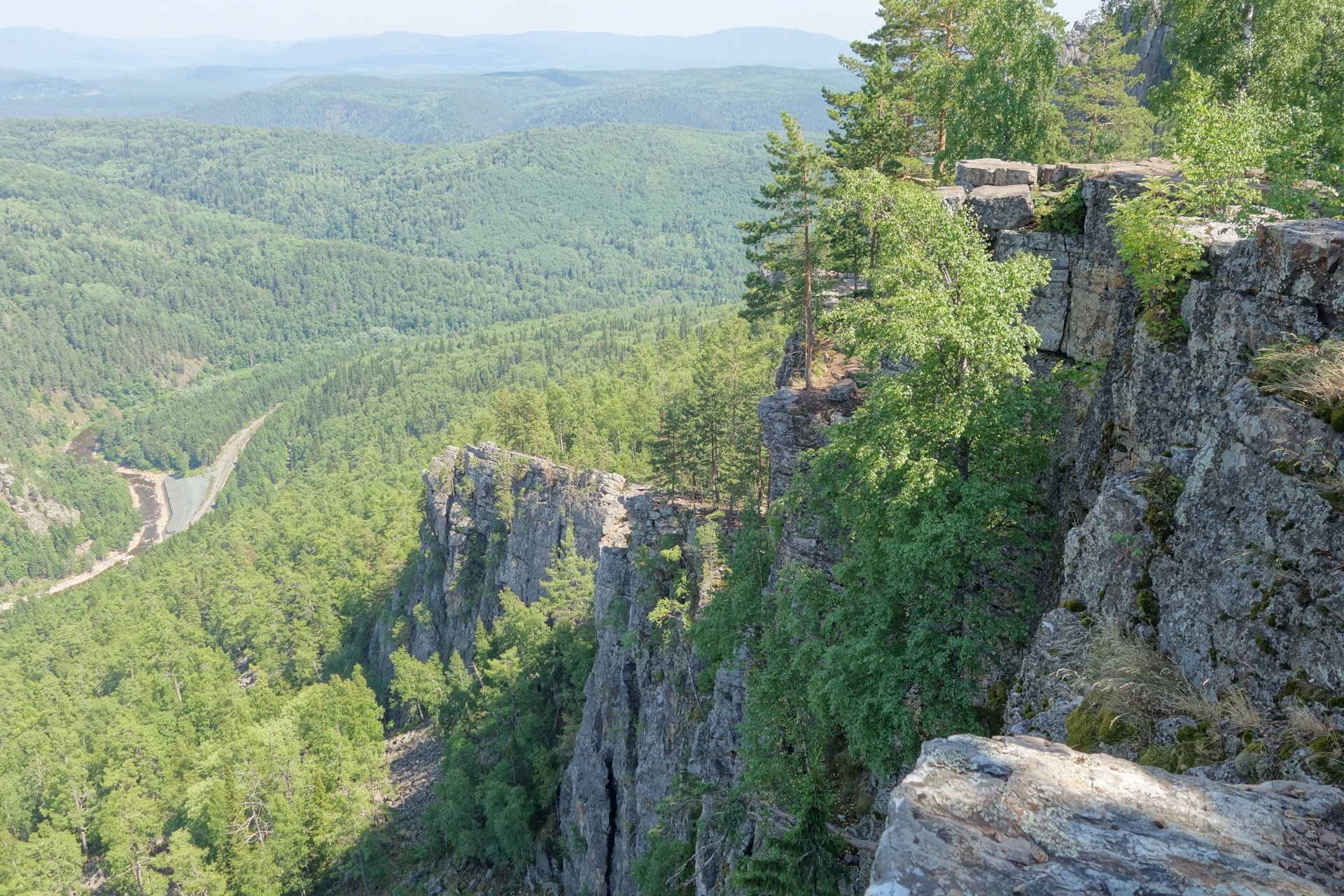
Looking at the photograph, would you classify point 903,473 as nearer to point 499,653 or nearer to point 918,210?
point 918,210

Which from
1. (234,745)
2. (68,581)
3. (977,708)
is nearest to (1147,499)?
(977,708)

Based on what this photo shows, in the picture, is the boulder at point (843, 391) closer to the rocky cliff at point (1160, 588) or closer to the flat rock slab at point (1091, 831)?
the rocky cliff at point (1160, 588)

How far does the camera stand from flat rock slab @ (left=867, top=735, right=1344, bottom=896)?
22.8ft

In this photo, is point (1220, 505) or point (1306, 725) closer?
point (1306, 725)

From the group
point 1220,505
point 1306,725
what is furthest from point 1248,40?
point 1306,725

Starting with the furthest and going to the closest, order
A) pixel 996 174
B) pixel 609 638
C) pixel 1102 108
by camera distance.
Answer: pixel 609 638 → pixel 1102 108 → pixel 996 174

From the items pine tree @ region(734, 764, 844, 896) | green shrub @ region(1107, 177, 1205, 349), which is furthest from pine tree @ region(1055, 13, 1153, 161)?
pine tree @ region(734, 764, 844, 896)

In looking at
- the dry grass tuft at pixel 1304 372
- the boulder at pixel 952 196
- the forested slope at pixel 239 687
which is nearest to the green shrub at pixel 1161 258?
the dry grass tuft at pixel 1304 372

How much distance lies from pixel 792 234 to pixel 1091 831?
31.5 meters

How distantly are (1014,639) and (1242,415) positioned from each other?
6.70m

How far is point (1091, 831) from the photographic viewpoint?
24.7 ft

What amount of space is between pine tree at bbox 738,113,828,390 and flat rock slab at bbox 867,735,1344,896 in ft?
85.5

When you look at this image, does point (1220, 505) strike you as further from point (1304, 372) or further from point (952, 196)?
point (952, 196)

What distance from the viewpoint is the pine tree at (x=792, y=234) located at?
32875mm
